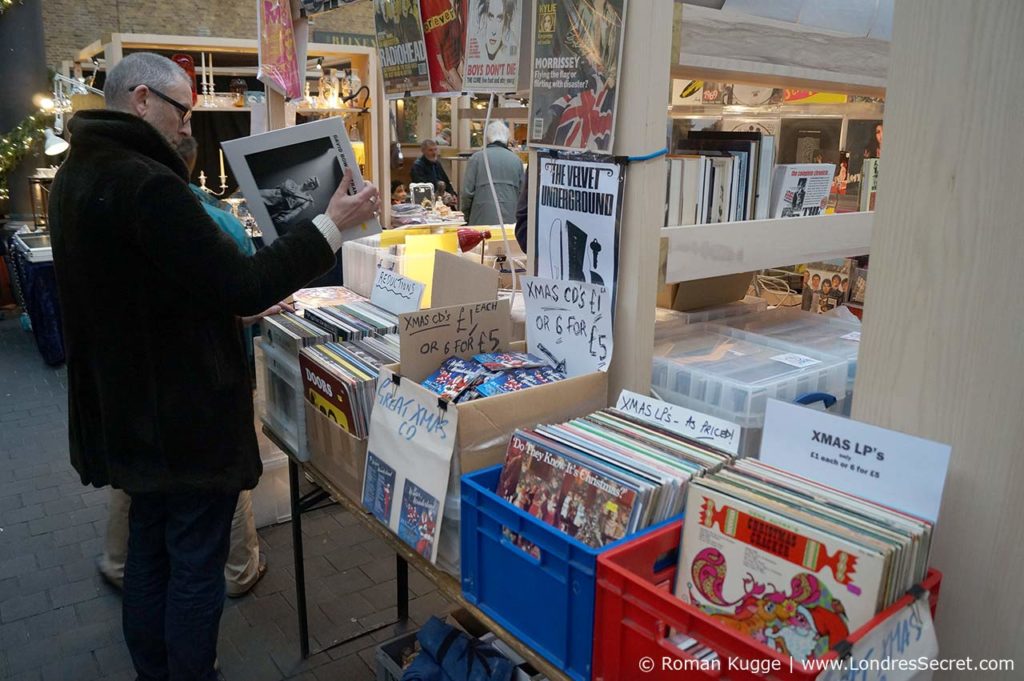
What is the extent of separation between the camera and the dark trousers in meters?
1.94

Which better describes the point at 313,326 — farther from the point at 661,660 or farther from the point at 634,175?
the point at 661,660

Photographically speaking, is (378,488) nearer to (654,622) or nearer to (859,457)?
(654,622)

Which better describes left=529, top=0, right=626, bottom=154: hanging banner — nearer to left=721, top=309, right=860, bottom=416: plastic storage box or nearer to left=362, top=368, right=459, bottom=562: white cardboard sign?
left=362, top=368, right=459, bottom=562: white cardboard sign

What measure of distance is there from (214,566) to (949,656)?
5.38 ft

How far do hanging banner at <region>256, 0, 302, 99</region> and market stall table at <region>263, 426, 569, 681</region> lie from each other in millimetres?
1314

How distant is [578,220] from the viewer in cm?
169

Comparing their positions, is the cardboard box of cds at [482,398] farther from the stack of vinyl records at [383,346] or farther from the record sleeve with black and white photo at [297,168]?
the record sleeve with black and white photo at [297,168]

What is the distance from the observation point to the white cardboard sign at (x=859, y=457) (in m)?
1.04

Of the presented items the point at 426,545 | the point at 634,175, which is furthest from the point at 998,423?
the point at 426,545

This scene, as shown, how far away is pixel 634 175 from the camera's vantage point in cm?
155

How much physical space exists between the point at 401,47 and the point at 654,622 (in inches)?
68.7

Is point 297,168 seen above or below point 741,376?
above

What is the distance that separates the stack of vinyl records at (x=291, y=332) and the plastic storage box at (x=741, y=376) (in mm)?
879

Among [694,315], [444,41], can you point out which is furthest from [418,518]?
[444,41]
